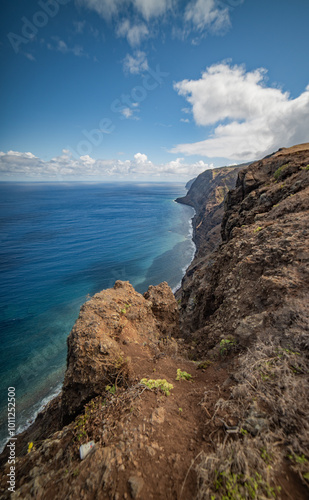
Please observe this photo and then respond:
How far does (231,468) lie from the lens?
3.27 meters

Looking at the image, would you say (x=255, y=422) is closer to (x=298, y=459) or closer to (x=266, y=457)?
(x=266, y=457)

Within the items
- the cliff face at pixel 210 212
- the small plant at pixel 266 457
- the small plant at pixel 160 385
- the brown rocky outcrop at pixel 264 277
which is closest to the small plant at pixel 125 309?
the brown rocky outcrop at pixel 264 277

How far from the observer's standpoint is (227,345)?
7812mm

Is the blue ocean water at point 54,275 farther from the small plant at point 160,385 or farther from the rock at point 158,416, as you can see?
the rock at point 158,416

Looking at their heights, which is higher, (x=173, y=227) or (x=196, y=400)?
(x=196, y=400)

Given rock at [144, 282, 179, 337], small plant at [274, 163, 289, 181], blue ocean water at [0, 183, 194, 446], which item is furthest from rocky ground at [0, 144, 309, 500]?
blue ocean water at [0, 183, 194, 446]

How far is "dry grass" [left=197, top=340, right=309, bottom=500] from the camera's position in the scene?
3.05 metres

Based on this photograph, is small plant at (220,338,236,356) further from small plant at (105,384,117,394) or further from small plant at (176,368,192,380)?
small plant at (105,384,117,394)

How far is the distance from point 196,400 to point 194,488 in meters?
2.27

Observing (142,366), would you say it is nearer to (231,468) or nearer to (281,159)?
(231,468)

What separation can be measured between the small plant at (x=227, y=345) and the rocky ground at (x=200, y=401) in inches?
1.6

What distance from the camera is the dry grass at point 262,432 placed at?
10.0 ft

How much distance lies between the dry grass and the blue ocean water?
24178mm

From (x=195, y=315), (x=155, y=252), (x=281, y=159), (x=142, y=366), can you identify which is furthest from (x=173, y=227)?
(x=142, y=366)
